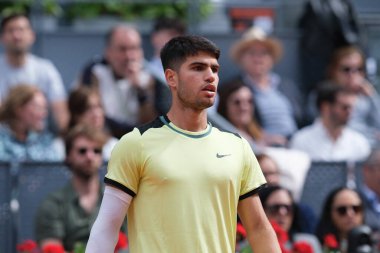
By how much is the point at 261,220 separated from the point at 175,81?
757 mm

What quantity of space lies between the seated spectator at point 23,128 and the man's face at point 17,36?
1.00 m

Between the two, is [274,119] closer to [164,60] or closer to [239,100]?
[239,100]

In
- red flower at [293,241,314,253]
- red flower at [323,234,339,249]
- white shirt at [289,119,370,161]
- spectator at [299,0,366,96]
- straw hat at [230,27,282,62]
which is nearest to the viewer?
red flower at [293,241,314,253]

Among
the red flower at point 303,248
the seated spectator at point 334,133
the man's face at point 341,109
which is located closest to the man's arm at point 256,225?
the red flower at point 303,248

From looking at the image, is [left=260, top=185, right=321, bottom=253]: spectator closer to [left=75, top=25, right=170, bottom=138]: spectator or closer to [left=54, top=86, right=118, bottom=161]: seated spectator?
[left=54, top=86, right=118, bottom=161]: seated spectator

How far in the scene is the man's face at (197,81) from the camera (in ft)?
17.3

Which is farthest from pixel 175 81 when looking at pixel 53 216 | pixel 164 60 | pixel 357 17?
pixel 357 17

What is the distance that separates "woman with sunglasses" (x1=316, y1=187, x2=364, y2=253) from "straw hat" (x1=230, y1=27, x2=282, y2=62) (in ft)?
9.35

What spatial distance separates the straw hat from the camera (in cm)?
1202

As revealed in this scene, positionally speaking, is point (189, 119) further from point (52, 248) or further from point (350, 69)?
point (350, 69)

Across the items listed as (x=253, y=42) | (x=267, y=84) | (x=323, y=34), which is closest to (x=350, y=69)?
(x=323, y=34)

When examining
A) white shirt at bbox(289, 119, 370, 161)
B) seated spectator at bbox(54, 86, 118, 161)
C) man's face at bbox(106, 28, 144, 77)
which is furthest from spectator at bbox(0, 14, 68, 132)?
white shirt at bbox(289, 119, 370, 161)

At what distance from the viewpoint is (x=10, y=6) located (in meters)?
14.6

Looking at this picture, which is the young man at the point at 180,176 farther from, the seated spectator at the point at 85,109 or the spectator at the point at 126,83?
the spectator at the point at 126,83
